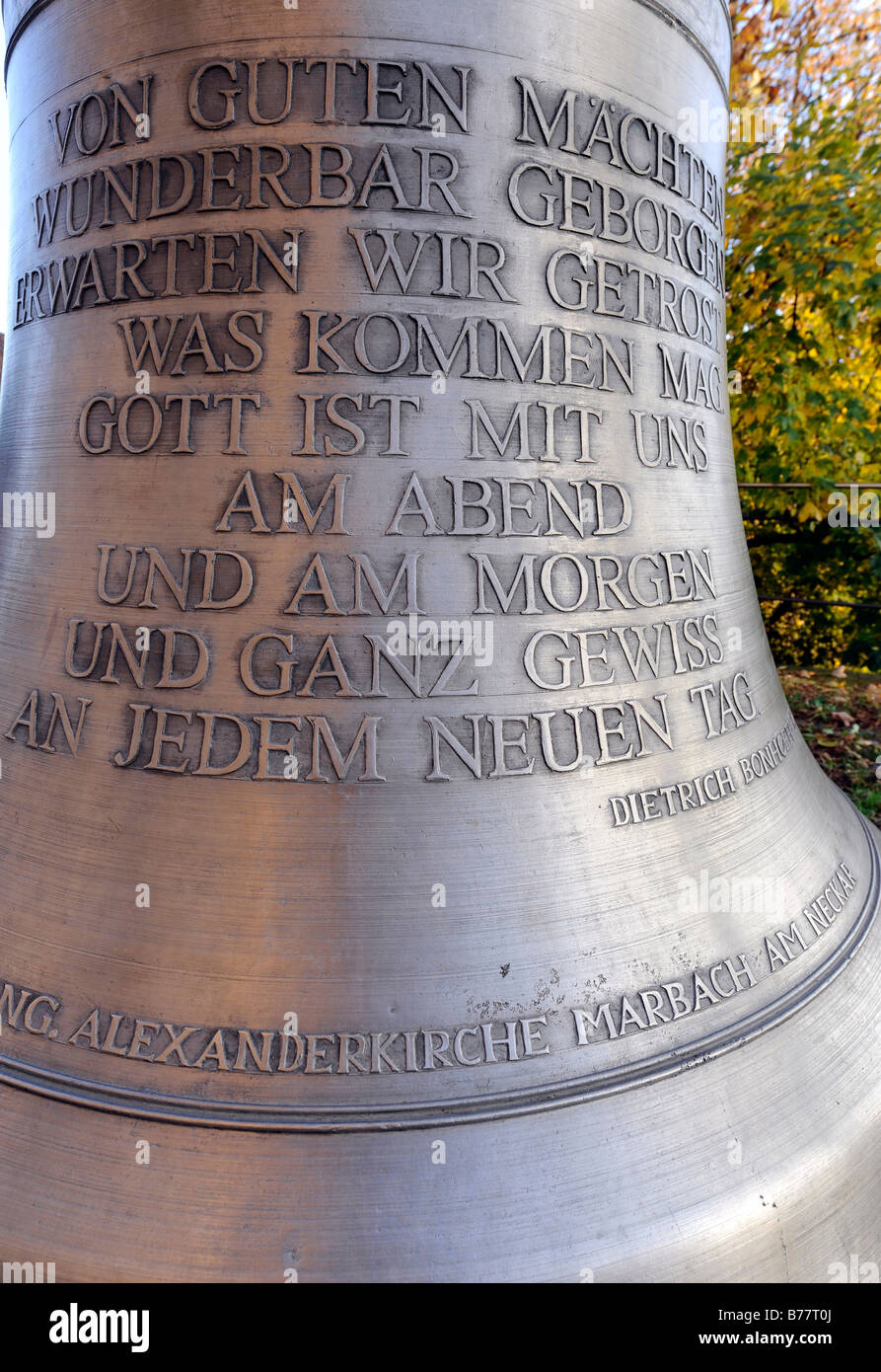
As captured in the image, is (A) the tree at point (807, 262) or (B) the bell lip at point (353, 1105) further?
(A) the tree at point (807, 262)

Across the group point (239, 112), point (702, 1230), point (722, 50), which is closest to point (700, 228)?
point (722, 50)

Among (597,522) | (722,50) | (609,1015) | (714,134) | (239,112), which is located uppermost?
(722,50)

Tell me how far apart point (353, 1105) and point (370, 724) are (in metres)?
0.57

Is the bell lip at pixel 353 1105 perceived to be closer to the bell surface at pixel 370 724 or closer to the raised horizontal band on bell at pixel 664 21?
the bell surface at pixel 370 724

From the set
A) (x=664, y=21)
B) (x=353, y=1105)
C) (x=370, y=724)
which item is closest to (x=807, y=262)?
(x=664, y=21)

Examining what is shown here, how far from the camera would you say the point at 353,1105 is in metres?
1.38

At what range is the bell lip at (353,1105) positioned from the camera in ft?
4.50

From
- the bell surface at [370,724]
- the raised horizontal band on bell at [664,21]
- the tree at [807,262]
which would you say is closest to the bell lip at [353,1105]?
the bell surface at [370,724]

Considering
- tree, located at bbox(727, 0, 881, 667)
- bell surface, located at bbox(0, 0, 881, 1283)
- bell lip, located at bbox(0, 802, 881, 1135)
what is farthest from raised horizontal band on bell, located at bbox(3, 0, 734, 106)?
tree, located at bbox(727, 0, 881, 667)

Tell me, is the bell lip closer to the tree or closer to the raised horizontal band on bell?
the raised horizontal band on bell

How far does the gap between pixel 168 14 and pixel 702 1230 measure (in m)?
2.10

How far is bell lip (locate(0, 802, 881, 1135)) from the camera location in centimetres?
137
